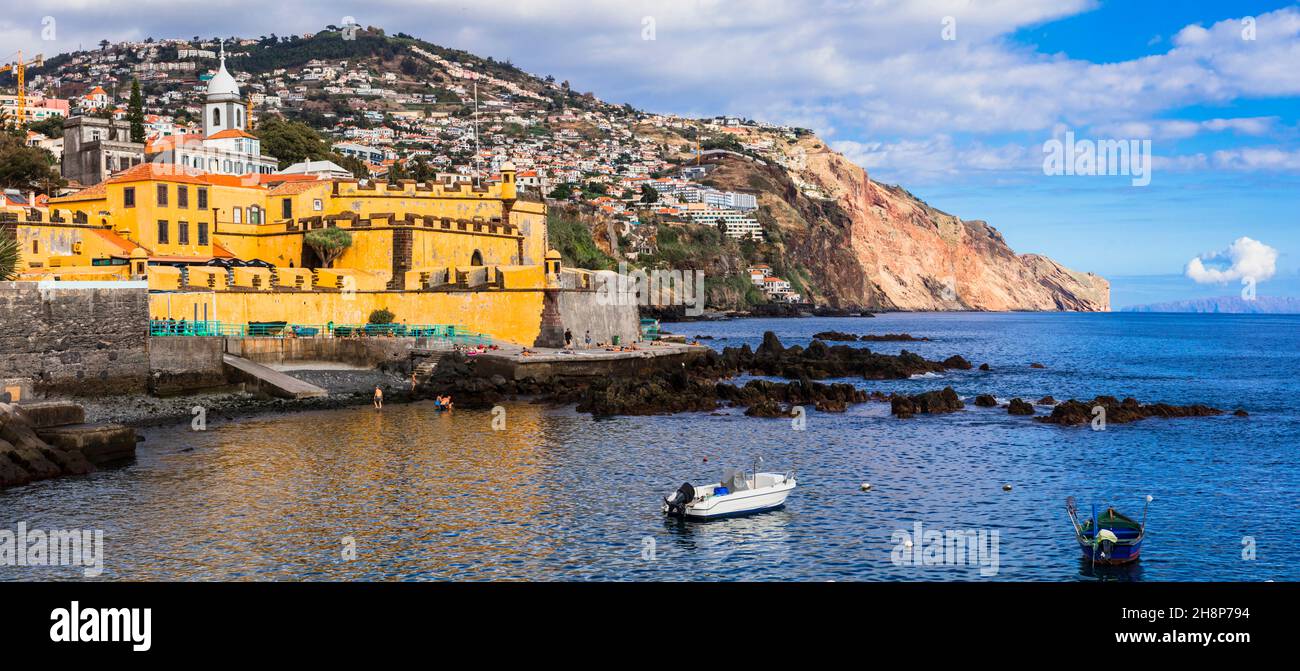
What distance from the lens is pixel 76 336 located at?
99.9 ft

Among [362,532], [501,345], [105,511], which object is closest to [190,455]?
[105,511]

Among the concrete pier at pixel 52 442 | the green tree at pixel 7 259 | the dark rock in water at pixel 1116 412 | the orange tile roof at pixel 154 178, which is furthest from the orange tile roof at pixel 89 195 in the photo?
the dark rock in water at pixel 1116 412

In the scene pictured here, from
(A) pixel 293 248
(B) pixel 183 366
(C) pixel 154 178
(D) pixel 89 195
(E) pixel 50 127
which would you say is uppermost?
(E) pixel 50 127

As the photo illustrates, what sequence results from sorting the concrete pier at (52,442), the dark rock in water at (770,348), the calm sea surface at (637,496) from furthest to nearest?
the dark rock in water at (770,348) → the concrete pier at (52,442) → the calm sea surface at (637,496)

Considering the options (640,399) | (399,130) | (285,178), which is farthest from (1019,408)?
(399,130)

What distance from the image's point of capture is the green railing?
1352 inches

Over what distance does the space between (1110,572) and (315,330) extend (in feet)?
96.1

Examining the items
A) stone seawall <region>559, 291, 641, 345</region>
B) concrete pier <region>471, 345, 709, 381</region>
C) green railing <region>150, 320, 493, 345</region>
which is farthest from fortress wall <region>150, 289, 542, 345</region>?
concrete pier <region>471, 345, 709, 381</region>

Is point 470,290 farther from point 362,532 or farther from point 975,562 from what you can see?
point 975,562

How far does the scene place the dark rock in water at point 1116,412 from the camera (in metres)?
31.6

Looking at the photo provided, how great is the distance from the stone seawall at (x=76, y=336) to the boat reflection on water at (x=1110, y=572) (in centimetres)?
2676

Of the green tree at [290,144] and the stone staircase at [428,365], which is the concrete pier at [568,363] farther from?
the green tree at [290,144]

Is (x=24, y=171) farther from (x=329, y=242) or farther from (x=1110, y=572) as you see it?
(x=1110, y=572)

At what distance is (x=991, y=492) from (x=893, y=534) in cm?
495
